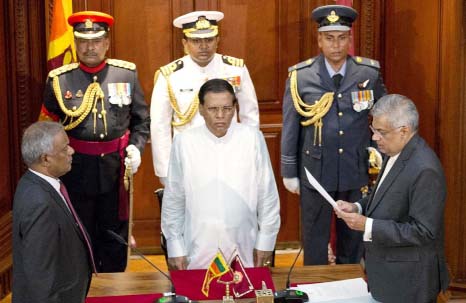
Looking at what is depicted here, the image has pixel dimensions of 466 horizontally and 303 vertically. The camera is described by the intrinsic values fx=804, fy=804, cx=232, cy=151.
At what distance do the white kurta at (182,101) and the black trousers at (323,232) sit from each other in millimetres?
609

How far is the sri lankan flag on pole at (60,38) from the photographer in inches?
203

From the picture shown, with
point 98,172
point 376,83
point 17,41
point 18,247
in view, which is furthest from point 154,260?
point 18,247

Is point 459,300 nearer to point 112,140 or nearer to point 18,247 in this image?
point 112,140

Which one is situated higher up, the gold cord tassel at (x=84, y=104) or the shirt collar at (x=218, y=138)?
the gold cord tassel at (x=84, y=104)

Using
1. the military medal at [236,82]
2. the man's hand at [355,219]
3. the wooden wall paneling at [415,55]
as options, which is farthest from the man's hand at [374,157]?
the man's hand at [355,219]

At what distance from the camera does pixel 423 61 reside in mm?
4980

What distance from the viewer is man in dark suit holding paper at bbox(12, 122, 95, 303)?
2916 millimetres

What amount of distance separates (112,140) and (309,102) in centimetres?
113

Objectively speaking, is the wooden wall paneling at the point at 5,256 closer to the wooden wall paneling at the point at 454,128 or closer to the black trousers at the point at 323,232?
the black trousers at the point at 323,232

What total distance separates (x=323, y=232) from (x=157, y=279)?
4.83 ft

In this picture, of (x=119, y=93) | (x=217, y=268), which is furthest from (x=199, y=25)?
(x=217, y=268)

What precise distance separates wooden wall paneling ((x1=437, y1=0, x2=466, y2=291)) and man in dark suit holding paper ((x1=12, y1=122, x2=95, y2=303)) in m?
2.24

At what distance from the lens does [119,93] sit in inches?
181

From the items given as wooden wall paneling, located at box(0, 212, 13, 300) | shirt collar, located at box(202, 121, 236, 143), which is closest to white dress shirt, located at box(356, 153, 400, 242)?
shirt collar, located at box(202, 121, 236, 143)
